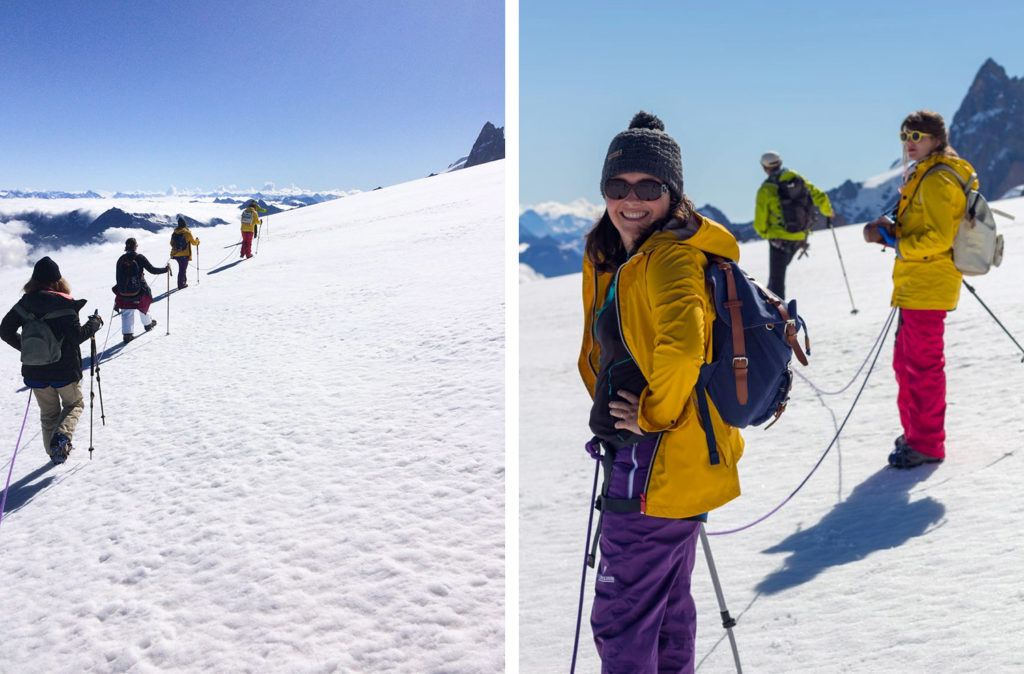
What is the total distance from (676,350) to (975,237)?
3.21 meters

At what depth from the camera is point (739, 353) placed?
6.20ft

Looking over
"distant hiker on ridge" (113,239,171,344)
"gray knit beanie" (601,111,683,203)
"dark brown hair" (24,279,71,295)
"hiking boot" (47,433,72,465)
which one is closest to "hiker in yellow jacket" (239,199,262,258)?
"distant hiker on ridge" (113,239,171,344)

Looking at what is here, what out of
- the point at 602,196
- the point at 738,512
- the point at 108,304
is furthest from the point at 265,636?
the point at 108,304

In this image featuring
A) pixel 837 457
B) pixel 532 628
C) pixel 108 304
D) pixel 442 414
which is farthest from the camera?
pixel 108 304

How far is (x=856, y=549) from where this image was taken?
140 inches

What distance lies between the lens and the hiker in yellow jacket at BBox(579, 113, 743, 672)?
1.87 meters

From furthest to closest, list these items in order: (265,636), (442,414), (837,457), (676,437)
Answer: (442,414), (837,457), (265,636), (676,437)

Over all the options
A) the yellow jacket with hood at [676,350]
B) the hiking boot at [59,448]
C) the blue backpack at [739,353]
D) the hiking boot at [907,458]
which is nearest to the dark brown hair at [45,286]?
the hiking boot at [59,448]

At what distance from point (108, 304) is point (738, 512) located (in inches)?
546

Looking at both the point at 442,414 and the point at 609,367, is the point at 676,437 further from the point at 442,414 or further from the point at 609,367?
the point at 442,414

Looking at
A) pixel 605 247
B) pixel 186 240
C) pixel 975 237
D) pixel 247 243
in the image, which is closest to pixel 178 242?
pixel 186 240

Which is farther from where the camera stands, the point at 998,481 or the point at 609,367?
the point at 998,481

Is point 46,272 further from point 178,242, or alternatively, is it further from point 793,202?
point 178,242

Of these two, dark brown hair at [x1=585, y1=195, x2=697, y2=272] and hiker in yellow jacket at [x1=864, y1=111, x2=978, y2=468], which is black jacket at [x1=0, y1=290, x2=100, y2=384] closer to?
dark brown hair at [x1=585, y1=195, x2=697, y2=272]
